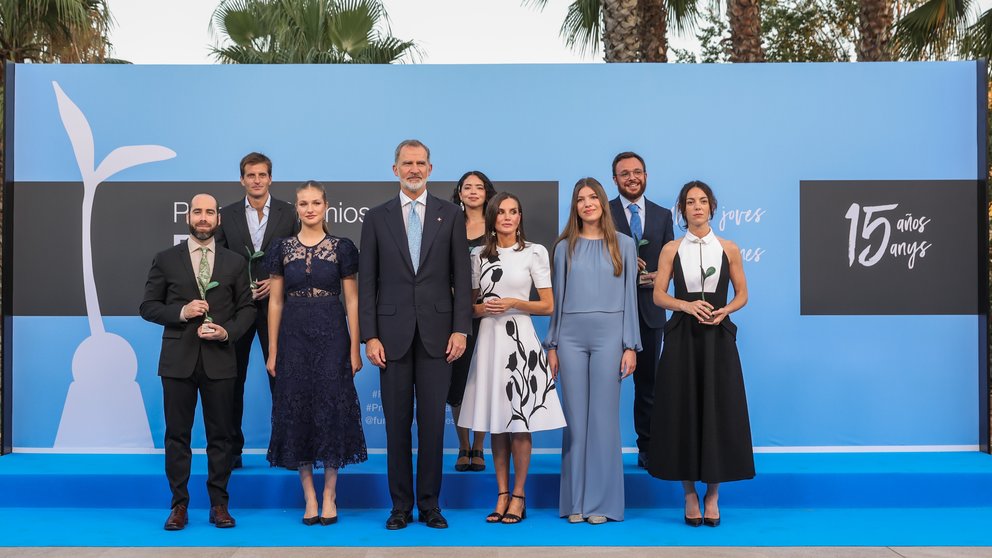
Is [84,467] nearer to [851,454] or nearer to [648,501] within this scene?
[648,501]

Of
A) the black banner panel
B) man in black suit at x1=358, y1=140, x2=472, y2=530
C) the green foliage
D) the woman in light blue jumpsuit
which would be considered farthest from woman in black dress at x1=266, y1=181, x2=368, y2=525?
the green foliage

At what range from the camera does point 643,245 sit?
4844 millimetres

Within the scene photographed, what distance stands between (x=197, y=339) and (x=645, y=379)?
230cm

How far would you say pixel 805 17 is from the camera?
14.9 meters

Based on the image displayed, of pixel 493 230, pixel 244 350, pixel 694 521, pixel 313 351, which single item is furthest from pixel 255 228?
pixel 694 521

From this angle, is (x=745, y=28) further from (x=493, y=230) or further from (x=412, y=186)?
(x=412, y=186)

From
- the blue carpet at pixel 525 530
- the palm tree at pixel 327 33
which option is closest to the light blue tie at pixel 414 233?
the blue carpet at pixel 525 530

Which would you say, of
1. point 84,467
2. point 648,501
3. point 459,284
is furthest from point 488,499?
point 84,467

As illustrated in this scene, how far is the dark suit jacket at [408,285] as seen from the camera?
4.05m

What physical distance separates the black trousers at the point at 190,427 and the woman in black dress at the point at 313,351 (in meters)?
0.24

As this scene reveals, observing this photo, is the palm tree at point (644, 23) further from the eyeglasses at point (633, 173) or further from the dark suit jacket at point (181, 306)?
the dark suit jacket at point (181, 306)

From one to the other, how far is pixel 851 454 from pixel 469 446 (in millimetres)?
2305

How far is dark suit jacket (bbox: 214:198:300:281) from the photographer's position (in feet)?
15.6

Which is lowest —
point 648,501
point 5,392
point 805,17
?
point 648,501
